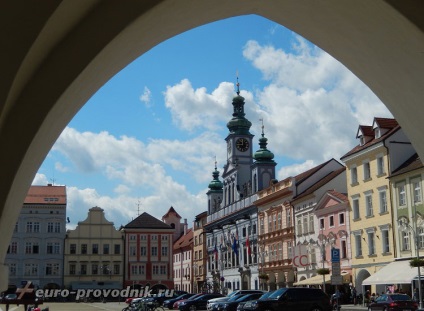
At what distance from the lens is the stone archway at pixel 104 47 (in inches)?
129

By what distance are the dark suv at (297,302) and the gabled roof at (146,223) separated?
66432 millimetres

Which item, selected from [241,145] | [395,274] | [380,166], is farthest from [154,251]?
[395,274]

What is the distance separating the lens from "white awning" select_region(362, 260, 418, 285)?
36.9 meters

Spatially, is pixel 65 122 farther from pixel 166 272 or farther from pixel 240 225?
pixel 166 272

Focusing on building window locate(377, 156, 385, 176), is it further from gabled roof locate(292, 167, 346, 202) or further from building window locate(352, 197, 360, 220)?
gabled roof locate(292, 167, 346, 202)

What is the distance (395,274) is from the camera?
38.5 metres

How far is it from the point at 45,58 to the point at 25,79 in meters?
0.19

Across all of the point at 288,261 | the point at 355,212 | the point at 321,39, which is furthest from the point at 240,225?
the point at 321,39

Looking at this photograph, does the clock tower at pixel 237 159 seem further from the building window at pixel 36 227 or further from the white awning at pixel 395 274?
the white awning at pixel 395 274

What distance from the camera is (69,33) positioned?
11.8 feet

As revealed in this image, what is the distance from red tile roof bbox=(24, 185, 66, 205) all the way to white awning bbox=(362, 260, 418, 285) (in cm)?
5377

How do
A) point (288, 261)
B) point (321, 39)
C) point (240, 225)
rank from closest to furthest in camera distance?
point (321, 39)
point (288, 261)
point (240, 225)

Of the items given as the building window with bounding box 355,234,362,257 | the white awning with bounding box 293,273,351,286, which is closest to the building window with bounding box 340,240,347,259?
the white awning with bounding box 293,273,351,286

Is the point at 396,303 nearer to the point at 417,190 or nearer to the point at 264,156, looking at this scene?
the point at 417,190
